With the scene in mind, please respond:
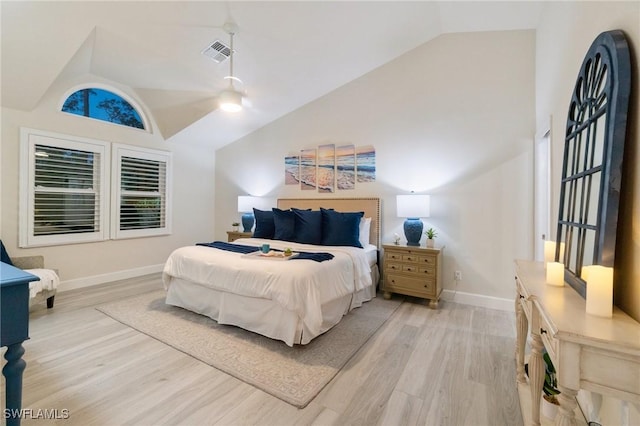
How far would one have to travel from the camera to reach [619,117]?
3.73 feet

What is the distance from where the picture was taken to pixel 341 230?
12.0ft

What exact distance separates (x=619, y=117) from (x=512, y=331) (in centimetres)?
235

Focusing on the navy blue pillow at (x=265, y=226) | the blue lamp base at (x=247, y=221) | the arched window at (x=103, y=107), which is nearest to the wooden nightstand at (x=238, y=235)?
the blue lamp base at (x=247, y=221)

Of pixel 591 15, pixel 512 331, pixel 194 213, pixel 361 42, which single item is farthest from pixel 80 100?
pixel 512 331

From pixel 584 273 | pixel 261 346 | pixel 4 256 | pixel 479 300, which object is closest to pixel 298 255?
pixel 261 346

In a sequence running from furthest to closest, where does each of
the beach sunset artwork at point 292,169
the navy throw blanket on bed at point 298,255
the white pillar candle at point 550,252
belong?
the beach sunset artwork at point 292,169 < the navy throw blanket on bed at point 298,255 < the white pillar candle at point 550,252

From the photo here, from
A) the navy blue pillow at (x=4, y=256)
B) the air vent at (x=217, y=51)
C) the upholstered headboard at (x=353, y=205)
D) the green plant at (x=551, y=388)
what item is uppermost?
the air vent at (x=217, y=51)

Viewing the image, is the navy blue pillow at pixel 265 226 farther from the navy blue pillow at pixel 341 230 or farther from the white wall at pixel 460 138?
the white wall at pixel 460 138

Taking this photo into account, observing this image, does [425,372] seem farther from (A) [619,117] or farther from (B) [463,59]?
(B) [463,59]

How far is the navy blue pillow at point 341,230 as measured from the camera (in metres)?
3.64

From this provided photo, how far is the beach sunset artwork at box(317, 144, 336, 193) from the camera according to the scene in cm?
451

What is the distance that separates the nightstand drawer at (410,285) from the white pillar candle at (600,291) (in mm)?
2402

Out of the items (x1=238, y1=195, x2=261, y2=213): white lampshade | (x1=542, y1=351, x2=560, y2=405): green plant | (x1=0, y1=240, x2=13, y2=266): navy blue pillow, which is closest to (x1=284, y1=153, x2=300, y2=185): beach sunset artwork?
(x1=238, y1=195, x2=261, y2=213): white lampshade

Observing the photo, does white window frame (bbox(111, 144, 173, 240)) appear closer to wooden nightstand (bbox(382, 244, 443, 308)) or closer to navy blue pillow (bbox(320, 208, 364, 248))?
navy blue pillow (bbox(320, 208, 364, 248))
